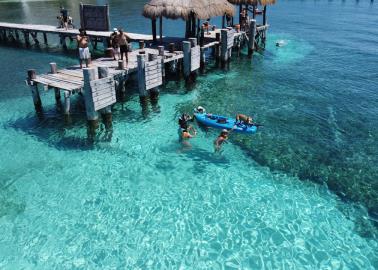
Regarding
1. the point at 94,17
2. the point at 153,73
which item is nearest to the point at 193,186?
the point at 153,73

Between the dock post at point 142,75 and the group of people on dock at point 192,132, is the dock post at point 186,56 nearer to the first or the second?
the dock post at point 142,75

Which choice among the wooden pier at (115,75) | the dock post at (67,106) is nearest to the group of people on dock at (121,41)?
the wooden pier at (115,75)

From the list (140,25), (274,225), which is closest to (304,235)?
(274,225)

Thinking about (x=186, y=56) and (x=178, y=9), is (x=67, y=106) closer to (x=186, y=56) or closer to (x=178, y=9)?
(x=186, y=56)

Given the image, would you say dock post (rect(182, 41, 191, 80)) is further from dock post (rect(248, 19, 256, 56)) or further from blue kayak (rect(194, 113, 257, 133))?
dock post (rect(248, 19, 256, 56))

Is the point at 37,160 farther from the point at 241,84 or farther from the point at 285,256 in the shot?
the point at 241,84

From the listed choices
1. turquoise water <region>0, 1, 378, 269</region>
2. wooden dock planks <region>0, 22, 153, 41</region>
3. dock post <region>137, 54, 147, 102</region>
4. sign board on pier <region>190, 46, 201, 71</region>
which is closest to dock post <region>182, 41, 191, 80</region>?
sign board on pier <region>190, 46, 201, 71</region>
